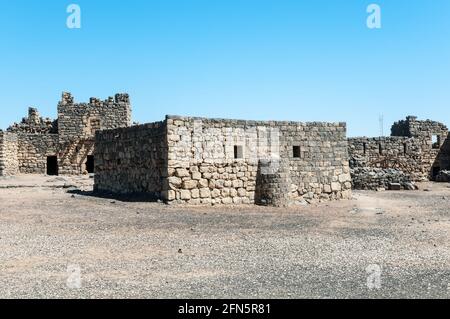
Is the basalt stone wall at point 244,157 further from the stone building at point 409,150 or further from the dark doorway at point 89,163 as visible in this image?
the dark doorway at point 89,163

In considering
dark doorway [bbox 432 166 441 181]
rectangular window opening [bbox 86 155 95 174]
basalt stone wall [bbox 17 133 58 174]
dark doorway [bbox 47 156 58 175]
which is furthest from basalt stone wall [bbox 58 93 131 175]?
dark doorway [bbox 432 166 441 181]

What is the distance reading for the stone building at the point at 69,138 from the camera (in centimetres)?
3338

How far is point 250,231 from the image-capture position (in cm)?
1120

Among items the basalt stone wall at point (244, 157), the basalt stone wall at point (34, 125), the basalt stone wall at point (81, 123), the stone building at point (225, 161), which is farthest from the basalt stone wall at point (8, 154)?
the basalt stone wall at point (244, 157)

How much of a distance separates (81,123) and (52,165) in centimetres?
396

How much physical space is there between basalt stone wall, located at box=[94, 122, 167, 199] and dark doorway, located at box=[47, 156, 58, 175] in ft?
57.0

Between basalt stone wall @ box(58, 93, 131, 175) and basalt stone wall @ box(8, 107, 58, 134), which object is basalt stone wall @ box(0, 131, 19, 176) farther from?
basalt stone wall @ box(8, 107, 58, 134)

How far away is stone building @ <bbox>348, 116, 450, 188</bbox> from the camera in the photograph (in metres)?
30.6

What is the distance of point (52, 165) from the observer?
35562mm

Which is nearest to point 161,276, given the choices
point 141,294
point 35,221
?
point 141,294

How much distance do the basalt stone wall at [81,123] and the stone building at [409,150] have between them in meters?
16.0

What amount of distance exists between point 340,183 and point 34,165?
22.5 m
